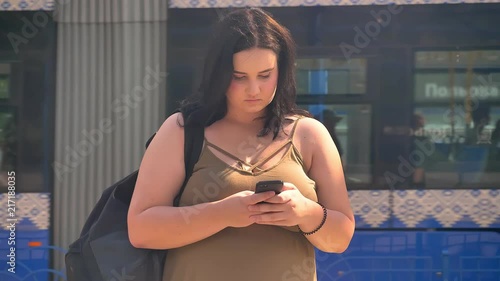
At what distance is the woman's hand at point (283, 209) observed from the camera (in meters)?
1.58

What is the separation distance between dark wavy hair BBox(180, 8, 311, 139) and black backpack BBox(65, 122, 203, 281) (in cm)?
8

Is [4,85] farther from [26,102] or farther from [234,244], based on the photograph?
[234,244]

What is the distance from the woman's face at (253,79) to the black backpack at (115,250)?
136 mm

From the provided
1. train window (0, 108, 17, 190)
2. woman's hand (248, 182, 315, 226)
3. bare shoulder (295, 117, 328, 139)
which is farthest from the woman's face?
train window (0, 108, 17, 190)

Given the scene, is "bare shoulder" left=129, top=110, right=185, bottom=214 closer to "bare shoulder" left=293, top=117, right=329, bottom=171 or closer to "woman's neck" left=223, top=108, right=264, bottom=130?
"woman's neck" left=223, top=108, right=264, bottom=130

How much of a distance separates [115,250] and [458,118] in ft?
11.2

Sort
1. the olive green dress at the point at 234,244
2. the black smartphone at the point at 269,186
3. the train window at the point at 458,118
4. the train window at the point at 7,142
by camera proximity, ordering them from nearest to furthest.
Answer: the black smartphone at the point at 269,186 < the olive green dress at the point at 234,244 < the train window at the point at 458,118 < the train window at the point at 7,142

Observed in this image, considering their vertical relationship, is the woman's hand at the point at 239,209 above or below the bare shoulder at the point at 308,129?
below

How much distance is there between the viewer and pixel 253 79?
1.73 m

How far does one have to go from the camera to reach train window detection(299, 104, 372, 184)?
460 cm

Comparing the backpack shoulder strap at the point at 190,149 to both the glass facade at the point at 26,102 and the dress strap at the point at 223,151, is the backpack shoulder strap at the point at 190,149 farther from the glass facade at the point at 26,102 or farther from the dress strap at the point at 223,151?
the glass facade at the point at 26,102

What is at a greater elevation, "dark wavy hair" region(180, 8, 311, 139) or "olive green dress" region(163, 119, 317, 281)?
"dark wavy hair" region(180, 8, 311, 139)

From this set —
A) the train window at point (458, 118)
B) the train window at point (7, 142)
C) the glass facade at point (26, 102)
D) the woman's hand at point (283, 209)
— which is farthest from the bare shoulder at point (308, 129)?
the train window at point (7, 142)

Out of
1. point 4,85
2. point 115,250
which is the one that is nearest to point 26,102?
point 4,85
